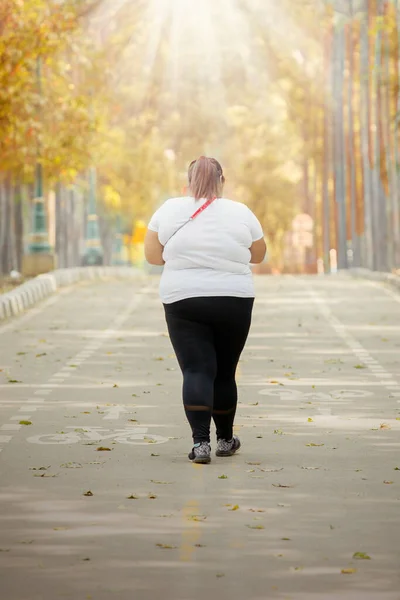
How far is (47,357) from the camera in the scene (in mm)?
21109

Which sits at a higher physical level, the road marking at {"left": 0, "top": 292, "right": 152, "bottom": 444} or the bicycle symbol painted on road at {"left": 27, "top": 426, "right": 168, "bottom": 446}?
the bicycle symbol painted on road at {"left": 27, "top": 426, "right": 168, "bottom": 446}

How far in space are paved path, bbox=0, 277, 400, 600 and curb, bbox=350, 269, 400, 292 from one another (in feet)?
66.4

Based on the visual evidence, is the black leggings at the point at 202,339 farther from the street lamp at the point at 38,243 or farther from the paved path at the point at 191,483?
the street lamp at the point at 38,243

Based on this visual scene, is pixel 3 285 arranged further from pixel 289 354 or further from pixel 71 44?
pixel 289 354

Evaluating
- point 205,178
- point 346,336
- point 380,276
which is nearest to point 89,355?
point 346,336

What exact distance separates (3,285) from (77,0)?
707 cm

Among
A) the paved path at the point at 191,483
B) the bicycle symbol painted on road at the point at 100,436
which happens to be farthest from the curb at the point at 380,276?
the bicycle symbol painted on road at the point at 100,436

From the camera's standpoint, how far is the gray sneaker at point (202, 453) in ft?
37.1

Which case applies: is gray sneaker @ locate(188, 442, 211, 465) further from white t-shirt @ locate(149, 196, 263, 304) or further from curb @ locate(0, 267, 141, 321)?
curb @ locate(0, 267, 141, 321)

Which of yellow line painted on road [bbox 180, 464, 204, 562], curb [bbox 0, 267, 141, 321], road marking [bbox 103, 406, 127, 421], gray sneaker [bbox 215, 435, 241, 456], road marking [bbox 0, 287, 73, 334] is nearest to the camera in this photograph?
yellow line painted on road [bbox 180, 464, 204, 562]

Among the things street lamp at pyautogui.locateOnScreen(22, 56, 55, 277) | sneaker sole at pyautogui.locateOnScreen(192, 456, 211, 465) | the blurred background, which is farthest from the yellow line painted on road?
street lamp at pyautogui.locateOnScreen(22, 56, 55, 277)

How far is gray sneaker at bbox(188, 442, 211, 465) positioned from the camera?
11320 millimetres

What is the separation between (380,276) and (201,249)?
35.5 meters

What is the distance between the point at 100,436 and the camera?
12.9 metres
